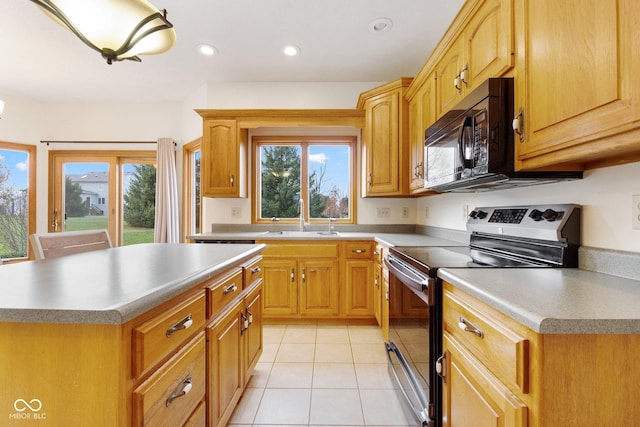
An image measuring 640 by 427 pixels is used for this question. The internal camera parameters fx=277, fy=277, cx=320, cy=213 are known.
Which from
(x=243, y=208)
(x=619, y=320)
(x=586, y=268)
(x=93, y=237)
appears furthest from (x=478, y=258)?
(x=243, y=208)

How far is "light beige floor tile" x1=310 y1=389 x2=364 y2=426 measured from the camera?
1501 millimetres

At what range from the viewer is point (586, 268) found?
3.70ft

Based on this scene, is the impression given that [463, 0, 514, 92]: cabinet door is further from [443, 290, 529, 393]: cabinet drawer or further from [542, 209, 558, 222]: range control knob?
[443, 290, 529, 393]: cabinet drawer

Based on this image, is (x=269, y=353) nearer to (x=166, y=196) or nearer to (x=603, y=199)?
(x=603, y=199)

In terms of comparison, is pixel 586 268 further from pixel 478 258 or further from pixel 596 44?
pixel 596 44

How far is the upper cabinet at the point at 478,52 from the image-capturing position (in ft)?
3.89

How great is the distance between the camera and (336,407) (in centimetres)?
161

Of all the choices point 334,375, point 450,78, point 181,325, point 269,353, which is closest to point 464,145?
point 450,78

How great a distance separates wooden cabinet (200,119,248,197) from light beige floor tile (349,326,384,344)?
5.97 ft

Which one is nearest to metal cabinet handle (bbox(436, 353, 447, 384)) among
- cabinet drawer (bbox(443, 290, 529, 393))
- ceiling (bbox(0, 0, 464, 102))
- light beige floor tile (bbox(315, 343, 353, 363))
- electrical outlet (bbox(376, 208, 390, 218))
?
cabinet drawer (bbox(443, 290, 529, 393))

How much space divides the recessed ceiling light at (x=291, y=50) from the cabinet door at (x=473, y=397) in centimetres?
261

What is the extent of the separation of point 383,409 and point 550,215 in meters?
1.35

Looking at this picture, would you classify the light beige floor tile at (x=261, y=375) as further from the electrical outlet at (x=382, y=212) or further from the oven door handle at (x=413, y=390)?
the electrical outlet at (x=382, y=212)

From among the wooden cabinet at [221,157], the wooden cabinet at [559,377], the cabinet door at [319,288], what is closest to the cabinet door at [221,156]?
the wooden cabinet at [221,157]
